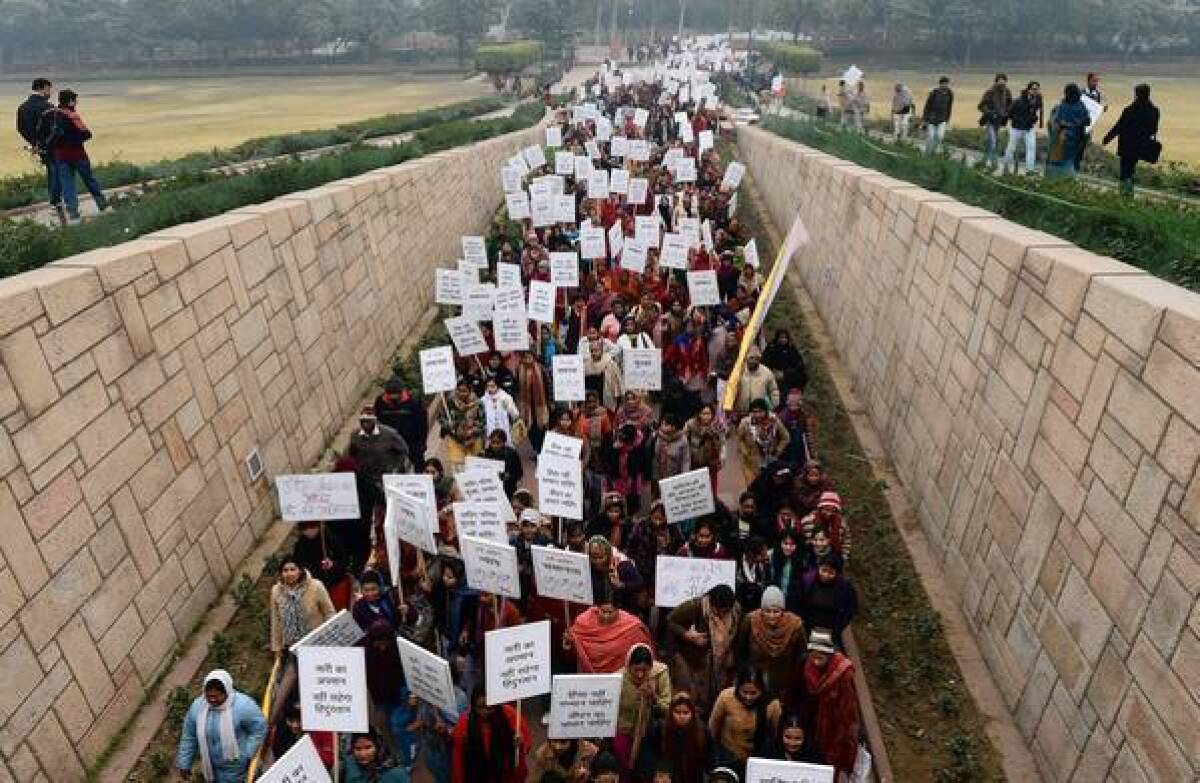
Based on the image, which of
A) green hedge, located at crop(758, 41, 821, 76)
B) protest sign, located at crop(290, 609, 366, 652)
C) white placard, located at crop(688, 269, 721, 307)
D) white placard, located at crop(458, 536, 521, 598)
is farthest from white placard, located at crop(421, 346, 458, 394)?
green hedge, located at crop(758, 41, 821, 76)

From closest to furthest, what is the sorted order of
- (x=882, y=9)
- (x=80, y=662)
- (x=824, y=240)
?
(x=80, y=662) → (x=824, y=240) → (x=882, y=9)

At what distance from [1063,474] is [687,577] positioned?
2.62m

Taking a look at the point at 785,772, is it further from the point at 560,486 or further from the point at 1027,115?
the point at 1027,115

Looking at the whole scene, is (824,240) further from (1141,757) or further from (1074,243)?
(1141,757)

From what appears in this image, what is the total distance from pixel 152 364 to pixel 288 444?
2576 mm

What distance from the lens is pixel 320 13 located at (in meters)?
79.8

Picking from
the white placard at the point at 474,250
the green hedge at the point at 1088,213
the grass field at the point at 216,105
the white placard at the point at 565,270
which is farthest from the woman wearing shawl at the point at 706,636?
the grass field at the point at 216,105

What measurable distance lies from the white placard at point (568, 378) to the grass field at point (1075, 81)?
2073 centimetres

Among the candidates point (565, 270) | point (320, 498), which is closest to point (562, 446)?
point (320, 498)

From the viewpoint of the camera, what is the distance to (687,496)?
24.1 feet

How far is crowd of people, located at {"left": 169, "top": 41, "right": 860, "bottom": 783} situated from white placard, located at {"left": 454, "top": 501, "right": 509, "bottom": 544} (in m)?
0.37

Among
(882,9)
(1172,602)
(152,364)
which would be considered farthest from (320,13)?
(1172,602)

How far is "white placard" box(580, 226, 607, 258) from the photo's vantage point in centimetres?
1384

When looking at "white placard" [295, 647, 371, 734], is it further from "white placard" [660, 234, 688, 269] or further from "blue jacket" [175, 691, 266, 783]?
"white placard" [660, 234, 688, 269]
